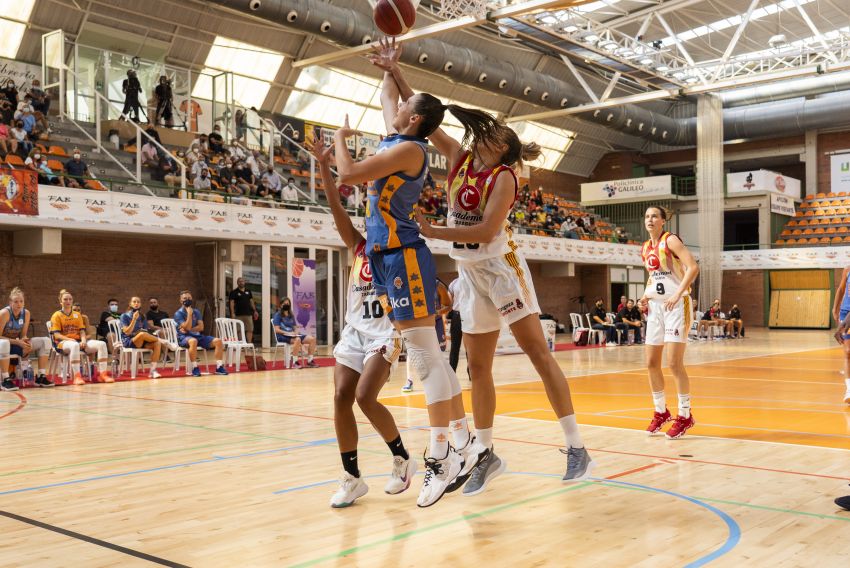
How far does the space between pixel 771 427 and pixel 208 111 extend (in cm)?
1613

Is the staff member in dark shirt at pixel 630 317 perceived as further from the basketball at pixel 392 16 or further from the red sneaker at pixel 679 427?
the basketball at pixel 392 16

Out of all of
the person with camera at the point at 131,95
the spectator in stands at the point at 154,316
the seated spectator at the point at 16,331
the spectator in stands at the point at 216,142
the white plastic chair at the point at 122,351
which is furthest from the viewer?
the spectator in stands at the point at 216,142

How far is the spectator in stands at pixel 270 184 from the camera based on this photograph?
61.4 ft

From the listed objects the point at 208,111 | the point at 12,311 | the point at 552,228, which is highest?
the point at 208,111

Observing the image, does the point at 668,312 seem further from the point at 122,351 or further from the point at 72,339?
the point at 122,351

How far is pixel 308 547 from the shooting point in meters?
3.30

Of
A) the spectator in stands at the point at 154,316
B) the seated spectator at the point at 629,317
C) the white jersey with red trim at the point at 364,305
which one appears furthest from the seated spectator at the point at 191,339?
the seated spectator at the point at 629,317

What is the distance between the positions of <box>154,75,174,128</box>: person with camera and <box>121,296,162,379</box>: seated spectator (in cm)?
718

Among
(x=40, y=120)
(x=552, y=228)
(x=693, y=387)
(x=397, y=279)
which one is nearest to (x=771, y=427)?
(x=693, y=387)

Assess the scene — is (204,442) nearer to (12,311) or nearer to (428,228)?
(428,228)

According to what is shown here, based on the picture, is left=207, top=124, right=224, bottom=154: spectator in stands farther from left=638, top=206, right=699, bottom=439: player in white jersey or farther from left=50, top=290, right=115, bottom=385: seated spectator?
left=638, top=206, right=699, bottom=439: player in white jersey

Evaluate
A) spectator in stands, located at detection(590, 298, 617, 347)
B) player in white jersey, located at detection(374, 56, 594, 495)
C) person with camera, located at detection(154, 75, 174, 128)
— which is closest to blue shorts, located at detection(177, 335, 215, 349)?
person with camera, located at detection(154, 75, 174, 128)

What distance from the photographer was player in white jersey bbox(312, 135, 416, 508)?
157 inches

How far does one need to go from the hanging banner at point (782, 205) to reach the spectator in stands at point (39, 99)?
1029 inches
